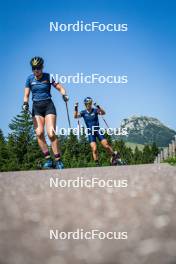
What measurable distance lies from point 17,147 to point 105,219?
1464 inches

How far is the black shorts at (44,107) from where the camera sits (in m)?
8.71

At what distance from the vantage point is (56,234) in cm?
238

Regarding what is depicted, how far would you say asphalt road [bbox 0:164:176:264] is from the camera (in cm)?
190

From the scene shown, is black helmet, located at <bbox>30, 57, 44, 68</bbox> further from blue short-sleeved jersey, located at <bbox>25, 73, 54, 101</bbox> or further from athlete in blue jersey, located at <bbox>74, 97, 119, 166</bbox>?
athlete in blue jersey, located at <bbox>74, 97, 119, 166</bbox>

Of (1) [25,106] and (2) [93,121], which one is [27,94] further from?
(2) [93,121]

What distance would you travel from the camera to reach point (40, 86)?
8156mm

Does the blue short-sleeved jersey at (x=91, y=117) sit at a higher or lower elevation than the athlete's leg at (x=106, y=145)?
higher

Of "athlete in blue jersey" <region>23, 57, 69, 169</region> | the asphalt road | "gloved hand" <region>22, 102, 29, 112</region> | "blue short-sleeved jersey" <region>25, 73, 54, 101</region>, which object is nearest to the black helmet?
"athlete in blue jersey" <region>23, 57, 69, 169</region>

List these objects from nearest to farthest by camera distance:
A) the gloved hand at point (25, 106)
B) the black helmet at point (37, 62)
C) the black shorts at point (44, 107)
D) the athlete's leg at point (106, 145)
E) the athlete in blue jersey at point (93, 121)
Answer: the black helmet at point (37, 62)
the gloved hand at point (25, 106)
the black shorts at point (44, 107)
the athlete in blue jersey at point (93, 121)
the athlete's leg at point (106, 145)

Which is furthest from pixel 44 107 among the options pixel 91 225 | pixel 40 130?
pixel 91 225

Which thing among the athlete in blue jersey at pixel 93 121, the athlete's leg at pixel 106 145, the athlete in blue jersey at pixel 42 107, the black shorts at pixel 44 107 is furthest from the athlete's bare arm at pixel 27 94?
the athlete's leg at pixel 106 145

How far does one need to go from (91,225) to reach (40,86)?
575 cm

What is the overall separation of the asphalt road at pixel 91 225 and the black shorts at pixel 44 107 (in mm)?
4464

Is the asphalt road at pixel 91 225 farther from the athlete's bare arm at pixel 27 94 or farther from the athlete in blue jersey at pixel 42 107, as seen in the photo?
the athlete's bare arm at pixel 27 94
